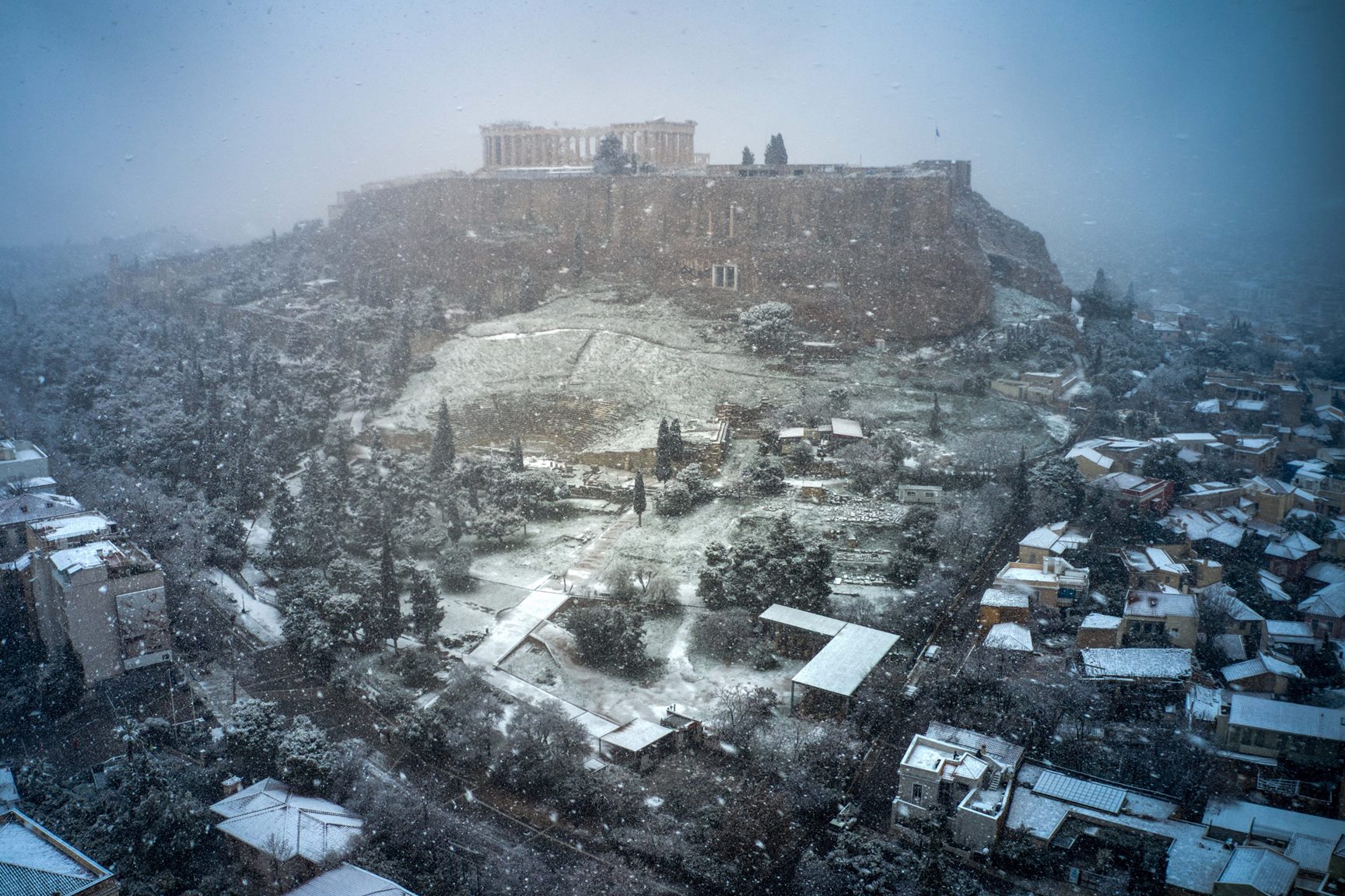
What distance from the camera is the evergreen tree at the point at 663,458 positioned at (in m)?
10.1

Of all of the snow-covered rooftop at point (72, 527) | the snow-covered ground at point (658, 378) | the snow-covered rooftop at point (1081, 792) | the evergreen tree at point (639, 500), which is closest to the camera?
the snow-covered rooftop at point (1081, 792)

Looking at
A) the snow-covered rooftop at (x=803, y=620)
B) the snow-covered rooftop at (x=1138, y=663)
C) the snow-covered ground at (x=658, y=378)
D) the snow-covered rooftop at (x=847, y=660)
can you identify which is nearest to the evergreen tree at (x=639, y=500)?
the snow-covered ground at (x=658, y=378)

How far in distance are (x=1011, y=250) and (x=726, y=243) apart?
5.94m

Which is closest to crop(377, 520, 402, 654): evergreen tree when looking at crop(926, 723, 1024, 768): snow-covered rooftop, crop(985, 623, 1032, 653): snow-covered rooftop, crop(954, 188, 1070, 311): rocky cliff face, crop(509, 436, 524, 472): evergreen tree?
crop(509, 436, 524, 472): evergreen tree

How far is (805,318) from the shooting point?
533 inches

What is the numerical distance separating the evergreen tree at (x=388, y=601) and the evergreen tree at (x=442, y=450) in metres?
2.09

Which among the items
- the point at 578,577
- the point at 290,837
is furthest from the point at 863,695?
the point at 290,837

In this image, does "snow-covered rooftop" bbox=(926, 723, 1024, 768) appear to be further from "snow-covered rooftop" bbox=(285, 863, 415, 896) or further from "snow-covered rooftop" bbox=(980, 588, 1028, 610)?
"snow-covered rooftop" bbox=(285, 863, 415, 896)

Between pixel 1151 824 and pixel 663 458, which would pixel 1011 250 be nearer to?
pixel 663 458

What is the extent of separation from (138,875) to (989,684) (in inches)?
246

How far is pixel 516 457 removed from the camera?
10.6 meters

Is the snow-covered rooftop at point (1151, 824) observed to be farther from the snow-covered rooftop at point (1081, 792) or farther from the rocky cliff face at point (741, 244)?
the rocky cliff face at point (741, 244)

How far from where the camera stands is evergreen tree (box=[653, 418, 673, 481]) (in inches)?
397

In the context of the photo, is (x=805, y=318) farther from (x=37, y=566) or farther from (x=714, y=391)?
(x=37, y=566)
